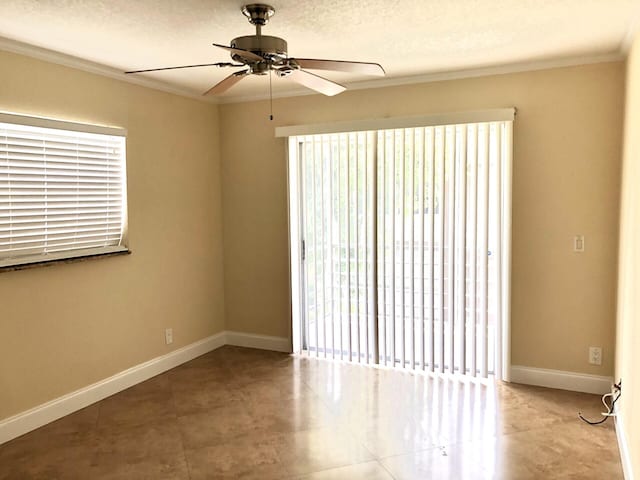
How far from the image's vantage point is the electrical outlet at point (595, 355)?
11.8 feet

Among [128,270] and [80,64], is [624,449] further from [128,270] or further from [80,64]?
[80,64]

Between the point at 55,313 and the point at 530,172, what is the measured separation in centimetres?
350

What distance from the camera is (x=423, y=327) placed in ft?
13.4

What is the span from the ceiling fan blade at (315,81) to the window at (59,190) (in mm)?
1688

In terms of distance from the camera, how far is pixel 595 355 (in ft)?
11.9

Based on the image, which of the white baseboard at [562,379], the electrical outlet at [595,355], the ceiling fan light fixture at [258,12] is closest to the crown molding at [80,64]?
the ceiling fan light fixture at [258,12]

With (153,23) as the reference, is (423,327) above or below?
below

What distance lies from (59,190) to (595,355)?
12.8ft

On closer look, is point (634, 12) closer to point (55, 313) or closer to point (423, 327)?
point (423, 327)

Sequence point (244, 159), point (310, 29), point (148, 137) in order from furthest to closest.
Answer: point (244, 159) → point (148, 137) → point (310, 29)

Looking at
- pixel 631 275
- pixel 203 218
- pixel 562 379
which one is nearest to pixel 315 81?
pixel 631 275

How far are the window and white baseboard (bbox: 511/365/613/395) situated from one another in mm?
3206

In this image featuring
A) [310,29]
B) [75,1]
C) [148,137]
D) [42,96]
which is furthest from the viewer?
[148,137]

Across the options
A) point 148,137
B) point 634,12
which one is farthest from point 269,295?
point 634,12
